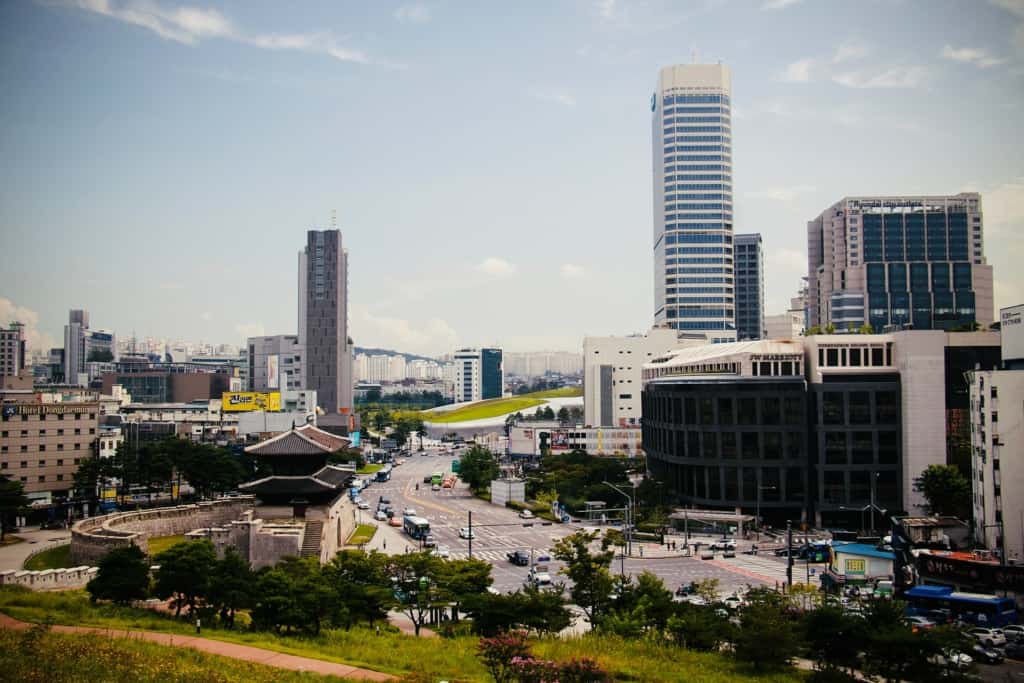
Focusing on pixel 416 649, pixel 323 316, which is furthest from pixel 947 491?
pixel 323 316

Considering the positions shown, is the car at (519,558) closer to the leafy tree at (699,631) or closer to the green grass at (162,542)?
the green grass at (162,542)

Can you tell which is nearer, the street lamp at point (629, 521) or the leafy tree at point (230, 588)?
the leafy tree at point (230, 588)

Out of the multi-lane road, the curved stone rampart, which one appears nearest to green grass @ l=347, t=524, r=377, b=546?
the multi-lane road

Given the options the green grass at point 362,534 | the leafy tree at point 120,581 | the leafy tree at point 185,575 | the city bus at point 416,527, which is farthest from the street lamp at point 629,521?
the leafy tree at point 120,581

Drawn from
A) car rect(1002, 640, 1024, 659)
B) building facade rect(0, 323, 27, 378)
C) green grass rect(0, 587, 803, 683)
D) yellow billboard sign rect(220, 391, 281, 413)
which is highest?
building facade rect(0, 323, 27, 378)

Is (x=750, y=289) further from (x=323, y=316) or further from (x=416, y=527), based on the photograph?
(x=416, y=527)

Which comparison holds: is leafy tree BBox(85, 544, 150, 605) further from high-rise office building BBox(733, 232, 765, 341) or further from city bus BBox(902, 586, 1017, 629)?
high-rise office building BBox(733, 232, 765, 341)

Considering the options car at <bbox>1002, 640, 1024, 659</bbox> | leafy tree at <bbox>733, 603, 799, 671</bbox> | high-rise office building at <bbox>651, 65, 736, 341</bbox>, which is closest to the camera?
leafy tree at <bbox>733, 603, 799, 671</bbox>
